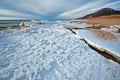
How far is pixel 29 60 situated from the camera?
576 cm

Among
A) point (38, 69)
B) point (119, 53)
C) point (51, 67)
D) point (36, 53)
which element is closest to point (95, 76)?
point (51, 67)

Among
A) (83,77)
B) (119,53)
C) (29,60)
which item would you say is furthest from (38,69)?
(119,53)

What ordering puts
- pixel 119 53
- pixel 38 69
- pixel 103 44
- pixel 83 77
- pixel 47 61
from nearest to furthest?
pixel 83 77 → pixel 38 69 → pixel 47 61 → pixel 119 53 → pixel 103 44

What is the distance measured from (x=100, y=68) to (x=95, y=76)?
0.79 m

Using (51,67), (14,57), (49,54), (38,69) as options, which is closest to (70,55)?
(49,54)

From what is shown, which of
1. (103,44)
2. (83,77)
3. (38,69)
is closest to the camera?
(83,77)

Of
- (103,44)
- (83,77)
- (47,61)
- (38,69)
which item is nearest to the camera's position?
(83,77)

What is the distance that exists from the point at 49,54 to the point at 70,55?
1.10 m

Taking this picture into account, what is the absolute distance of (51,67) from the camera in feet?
17.1

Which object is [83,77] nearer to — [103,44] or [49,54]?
[49,54]

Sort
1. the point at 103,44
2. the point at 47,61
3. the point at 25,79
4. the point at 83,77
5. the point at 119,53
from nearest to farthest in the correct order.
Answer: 1. the point at 25,79
2. the point at 83,77
3. the point at 47,61
4. the point at 119,53
5. the point at 103,44

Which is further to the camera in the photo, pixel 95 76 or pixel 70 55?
pixel 70 55

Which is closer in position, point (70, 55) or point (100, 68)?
point (100, 68)

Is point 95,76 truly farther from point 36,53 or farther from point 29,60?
point 36,53
